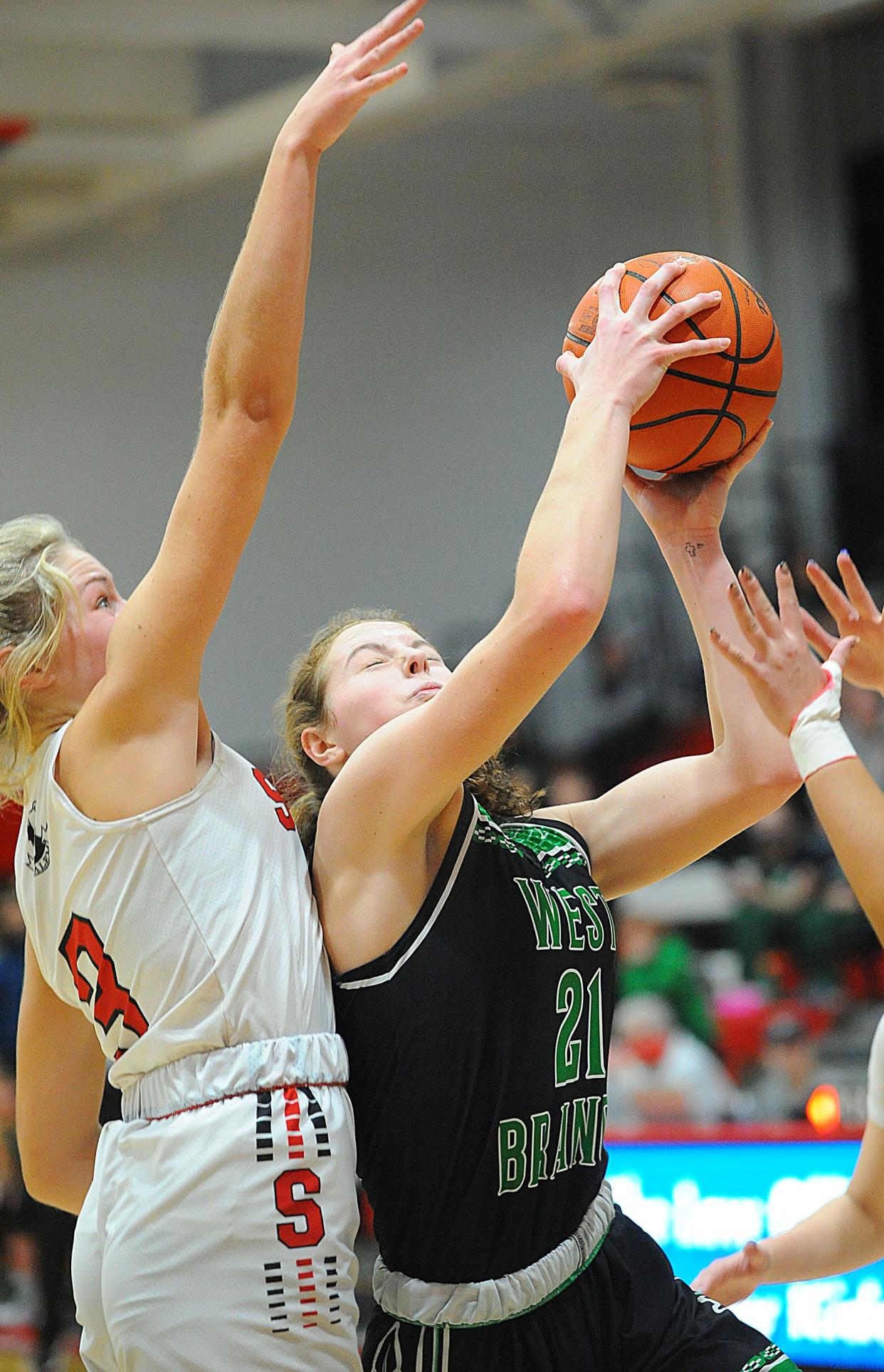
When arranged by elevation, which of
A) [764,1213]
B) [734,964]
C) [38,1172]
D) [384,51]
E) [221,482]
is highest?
[384,51]

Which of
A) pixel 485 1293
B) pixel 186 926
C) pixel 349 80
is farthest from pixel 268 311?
pixel 485 1293

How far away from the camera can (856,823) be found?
2.25 meters

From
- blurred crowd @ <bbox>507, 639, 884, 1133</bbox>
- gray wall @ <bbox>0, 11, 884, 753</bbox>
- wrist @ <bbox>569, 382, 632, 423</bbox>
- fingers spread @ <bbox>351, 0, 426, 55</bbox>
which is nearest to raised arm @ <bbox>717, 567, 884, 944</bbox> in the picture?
wrist @ <bbox>569, 382, 632, 423</bbox>

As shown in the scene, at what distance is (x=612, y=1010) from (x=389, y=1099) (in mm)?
463

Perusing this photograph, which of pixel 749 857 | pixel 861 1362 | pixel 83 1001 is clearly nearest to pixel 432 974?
pixel 83 1001

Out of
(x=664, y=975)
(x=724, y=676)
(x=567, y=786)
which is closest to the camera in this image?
(x=724, y=676)

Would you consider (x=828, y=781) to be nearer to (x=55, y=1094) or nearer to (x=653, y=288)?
(x=653, y=288)

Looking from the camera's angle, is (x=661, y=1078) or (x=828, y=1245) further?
(x=661, y=1078)

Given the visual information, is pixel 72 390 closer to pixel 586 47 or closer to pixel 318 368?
pixel 318 368

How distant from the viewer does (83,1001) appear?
8.08ft

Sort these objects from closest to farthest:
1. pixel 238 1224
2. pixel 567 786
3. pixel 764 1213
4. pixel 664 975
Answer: pixel 238 1224
pixel 764 1213
pixel 664 975
pixel 567 786

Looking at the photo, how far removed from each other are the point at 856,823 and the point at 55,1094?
1.45m

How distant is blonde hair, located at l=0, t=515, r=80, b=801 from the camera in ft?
8.20

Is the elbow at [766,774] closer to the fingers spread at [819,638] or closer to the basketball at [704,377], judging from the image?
the fingers spread at [819,638]
